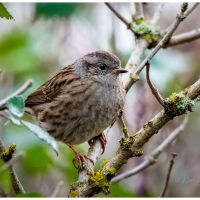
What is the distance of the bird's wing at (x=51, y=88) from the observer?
3.35 meters

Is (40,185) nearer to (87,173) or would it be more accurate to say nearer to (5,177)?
(5,177)

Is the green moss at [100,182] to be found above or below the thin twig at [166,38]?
below

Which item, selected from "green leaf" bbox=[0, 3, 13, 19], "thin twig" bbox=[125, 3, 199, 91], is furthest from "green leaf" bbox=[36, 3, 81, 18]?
"green leaf" bbox=[0, 3, 13, 19]

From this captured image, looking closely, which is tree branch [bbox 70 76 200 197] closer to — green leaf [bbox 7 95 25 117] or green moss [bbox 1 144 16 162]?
green moss [bbox 1 144 16 162]

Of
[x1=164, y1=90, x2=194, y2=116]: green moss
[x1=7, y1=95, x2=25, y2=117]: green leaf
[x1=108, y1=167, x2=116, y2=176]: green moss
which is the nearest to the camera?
[x1=7, y1=95, x2=25, y2=117]: green leaf

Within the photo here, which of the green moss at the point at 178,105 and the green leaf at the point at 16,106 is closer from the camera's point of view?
the green leaf at the point at 16,106

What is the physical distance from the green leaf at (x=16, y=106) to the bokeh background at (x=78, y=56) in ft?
5.18

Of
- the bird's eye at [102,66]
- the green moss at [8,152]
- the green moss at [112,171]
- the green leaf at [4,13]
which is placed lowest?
the green moss at [112,171]

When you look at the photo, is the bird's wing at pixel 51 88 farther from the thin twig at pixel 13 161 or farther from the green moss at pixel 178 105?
the thin twig at pixel 13 161

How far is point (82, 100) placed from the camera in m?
3.08

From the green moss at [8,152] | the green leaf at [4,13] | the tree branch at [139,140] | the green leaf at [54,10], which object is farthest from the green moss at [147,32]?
the green leaf at [4,13]

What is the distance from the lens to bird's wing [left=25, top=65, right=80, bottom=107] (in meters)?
3.35

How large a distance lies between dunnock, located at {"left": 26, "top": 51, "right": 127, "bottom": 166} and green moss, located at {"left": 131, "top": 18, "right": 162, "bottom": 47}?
0.21 metres

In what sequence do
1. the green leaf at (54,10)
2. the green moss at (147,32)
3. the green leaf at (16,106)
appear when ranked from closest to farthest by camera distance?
the green leaf at (16,106)
the green moss at (147,32)
the green leaf at (54,10)
